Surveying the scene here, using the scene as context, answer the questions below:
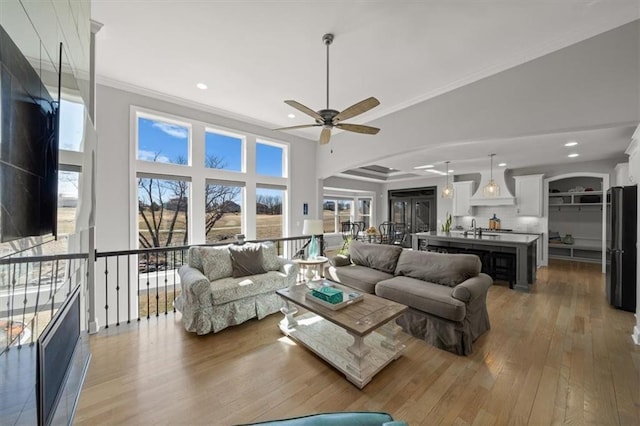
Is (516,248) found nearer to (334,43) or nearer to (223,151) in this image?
(334,43)

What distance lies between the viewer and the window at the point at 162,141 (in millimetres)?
4055

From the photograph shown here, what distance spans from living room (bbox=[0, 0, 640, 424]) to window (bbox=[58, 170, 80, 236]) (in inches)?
4.5

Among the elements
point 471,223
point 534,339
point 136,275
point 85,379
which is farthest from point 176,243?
point 471,223

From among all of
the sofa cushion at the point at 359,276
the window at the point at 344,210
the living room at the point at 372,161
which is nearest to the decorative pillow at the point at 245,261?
the living room at the point at 372,161

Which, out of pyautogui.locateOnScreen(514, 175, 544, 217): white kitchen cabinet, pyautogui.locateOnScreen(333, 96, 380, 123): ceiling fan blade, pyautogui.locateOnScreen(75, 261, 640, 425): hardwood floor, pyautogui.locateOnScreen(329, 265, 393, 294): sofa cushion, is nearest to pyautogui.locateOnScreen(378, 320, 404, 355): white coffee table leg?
pyautogui.locateOnScreen(75, 261, 640, 425): hardwood floor

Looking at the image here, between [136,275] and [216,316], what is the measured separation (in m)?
1.98

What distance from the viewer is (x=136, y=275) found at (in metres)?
3.91

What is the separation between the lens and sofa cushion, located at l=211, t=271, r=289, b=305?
2942 mm

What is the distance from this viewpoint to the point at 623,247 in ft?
11.1

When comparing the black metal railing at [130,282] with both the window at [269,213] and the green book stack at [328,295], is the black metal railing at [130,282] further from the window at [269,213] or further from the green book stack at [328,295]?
the green book stack at [328,295]

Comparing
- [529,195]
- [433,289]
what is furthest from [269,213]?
[529,195]

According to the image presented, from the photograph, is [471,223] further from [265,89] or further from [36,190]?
[36,190]

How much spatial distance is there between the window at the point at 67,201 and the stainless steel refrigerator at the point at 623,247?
583 centimetres

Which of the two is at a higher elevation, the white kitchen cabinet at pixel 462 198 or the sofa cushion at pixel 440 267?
the white kitchen cabinet at pixel 462 198
